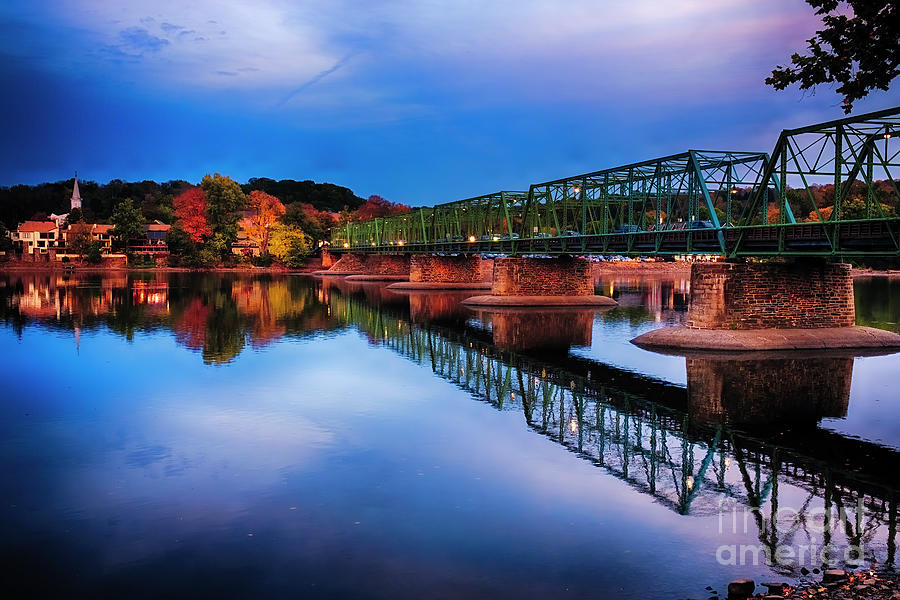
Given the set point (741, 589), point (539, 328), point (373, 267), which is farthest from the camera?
point (373, 267)

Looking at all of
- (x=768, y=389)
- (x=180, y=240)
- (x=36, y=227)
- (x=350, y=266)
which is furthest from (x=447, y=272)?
(x=36, y=227)

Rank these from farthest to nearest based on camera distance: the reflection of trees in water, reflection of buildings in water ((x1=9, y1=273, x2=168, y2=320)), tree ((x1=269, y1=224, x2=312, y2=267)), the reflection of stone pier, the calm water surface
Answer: tree ((x1=269, y1=224, x2=312, y2=267)) < reflection of buildings in water ((x1=9, y1=273, x2=168, y2=320)) < the reflection of stone pier < the reflection of trees in water < the calm water surface

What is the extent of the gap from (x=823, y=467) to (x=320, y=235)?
166 meters

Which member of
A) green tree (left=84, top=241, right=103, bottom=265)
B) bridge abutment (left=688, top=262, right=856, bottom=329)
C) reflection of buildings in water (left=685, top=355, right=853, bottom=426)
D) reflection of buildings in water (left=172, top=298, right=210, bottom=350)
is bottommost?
reflection of buildings in water (left=685, top=355, right=853, bottom=426)

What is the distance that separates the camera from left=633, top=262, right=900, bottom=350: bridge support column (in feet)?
126

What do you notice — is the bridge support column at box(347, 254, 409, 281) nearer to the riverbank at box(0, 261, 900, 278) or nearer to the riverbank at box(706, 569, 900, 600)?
the riverbank at box(0, 261, 900, 278)

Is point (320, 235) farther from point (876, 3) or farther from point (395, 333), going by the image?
point (876, 3)

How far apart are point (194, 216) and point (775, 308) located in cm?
13846

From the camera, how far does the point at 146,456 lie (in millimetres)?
20047

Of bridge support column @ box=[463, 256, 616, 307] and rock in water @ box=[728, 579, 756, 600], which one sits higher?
bridge support column @ box=[463, 256, 616, 307]

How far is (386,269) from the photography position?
137m

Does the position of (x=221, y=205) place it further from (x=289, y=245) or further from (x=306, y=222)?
(x=306, y=222)

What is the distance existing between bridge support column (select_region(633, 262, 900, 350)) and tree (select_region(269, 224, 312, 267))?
130 metres

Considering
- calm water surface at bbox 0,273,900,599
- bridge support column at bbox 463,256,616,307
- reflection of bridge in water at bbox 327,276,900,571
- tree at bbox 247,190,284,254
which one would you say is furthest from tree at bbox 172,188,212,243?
reflection of bridge in water at bbox 327,276,900,571
